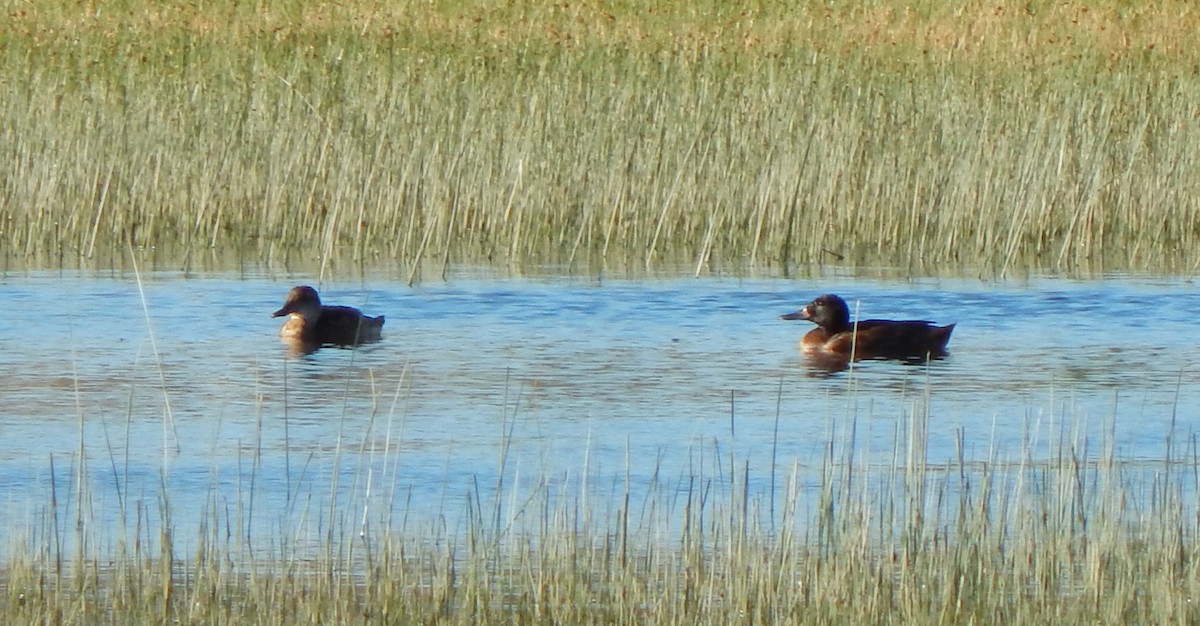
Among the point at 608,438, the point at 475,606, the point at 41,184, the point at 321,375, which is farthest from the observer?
the point at 41,184

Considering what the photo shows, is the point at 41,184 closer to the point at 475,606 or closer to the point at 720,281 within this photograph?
the point at 720,281

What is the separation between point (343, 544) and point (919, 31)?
39.5 feet

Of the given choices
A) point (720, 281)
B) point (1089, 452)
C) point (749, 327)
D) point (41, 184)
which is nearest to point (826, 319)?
point (749, 327)

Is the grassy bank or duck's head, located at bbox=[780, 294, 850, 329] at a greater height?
the grassy bank

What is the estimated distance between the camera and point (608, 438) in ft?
21.5

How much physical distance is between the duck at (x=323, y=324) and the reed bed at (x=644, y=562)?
10.3 ft

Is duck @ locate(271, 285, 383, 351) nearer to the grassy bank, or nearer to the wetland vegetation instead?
the wetland vegetation

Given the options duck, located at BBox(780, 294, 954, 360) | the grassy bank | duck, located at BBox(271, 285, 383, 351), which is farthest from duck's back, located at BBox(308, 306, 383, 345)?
the grassy bank

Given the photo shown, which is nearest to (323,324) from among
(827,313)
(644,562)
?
(827,313)

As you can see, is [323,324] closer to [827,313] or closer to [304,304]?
[304,304]

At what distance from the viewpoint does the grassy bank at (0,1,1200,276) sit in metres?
11.3

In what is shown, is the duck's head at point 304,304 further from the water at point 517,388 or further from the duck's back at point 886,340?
the duck's back at point 886,340

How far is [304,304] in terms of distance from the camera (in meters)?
8.81

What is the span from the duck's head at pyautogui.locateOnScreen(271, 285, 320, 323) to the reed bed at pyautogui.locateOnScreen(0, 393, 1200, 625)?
331 cm
